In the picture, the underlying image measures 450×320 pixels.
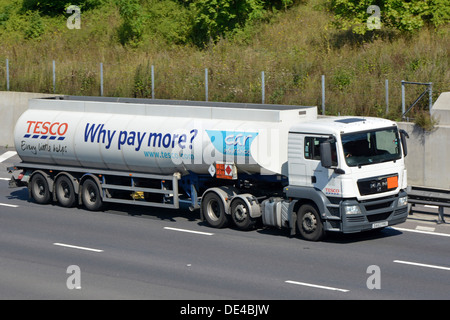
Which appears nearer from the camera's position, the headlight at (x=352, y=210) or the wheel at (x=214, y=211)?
the headlight at (x=352, y=210)

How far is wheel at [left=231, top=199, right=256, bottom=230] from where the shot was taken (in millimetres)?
19484

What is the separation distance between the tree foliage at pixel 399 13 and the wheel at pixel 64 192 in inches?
532

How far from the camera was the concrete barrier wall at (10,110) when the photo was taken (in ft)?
109

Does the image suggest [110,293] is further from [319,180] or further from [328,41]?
[328,41]

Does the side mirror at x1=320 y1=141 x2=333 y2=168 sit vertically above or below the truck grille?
above

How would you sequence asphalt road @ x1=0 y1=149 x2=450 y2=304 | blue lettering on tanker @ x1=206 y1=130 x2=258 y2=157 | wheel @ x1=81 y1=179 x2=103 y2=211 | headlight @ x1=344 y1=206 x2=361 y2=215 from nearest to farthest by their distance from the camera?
asphalt road @ x1=0 y1=149 x2=450 y2=304, headlight @ x1=344 y1=206 x2=361 y2=215, blue lettering on tanker @ x1=206 y1=130 x2=258 y2=157, wheel @ x1=81 y1=179 x2=103 y2=211

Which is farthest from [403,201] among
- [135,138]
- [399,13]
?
[399,13]

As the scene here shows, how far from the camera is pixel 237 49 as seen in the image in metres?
34.6

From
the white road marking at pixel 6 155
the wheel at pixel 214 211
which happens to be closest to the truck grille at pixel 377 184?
the wheel at pixel 214 211

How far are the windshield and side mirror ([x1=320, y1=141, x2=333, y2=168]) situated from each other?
404 mm
